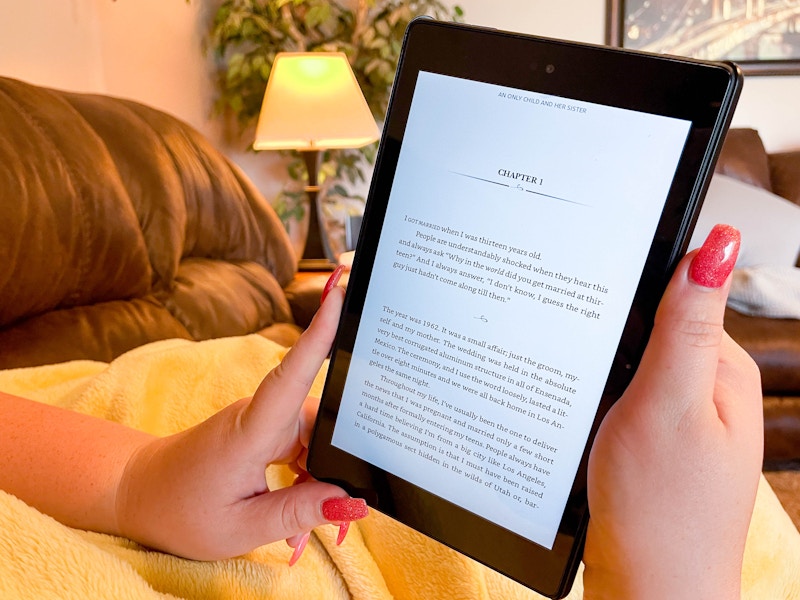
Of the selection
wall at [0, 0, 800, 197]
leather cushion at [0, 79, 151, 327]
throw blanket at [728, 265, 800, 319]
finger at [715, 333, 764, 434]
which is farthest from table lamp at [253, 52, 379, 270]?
finger at [715, 333, 764, 434]

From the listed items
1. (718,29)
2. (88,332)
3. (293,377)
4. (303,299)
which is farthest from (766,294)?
(293,377)

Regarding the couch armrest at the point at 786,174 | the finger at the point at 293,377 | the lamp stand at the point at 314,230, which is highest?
the couch armrest at the point at 786,174

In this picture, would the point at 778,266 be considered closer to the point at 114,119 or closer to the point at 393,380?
the point at 114,119

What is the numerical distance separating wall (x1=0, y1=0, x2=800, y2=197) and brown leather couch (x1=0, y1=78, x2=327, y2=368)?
322 millimetres

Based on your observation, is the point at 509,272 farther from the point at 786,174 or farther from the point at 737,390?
the point at 786,174

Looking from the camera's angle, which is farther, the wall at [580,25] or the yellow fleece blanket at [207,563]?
the wall at [580,25]

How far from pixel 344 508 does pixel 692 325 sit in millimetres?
266

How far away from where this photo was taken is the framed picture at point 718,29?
2.70m

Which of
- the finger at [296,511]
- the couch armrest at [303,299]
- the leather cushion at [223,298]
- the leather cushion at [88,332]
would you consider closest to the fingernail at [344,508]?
the finger at [296,511]

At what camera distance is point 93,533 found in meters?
0.53

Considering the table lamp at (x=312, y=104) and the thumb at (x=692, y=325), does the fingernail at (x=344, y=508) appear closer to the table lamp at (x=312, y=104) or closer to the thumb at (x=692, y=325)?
the thumb at (x=692, y=325)

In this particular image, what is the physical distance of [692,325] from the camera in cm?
36

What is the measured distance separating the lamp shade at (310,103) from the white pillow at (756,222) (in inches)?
37.7

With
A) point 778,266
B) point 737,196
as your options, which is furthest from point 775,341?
point 737,196
